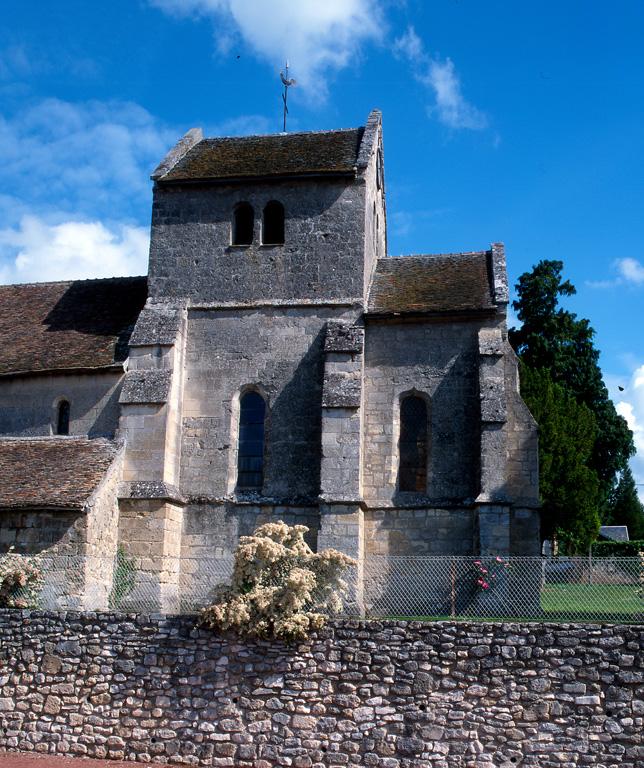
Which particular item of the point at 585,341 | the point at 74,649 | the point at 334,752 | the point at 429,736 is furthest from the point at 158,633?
the point at 585,341

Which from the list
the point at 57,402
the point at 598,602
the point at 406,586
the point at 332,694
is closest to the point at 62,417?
the point at 57,402

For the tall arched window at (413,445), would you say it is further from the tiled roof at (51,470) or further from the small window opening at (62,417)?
the small window opening at (62,417)

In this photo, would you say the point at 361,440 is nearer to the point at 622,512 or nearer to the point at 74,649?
the point at 74,649

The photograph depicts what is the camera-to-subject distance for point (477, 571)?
1823 centimetres

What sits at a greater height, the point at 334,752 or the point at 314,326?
the point at 314,326

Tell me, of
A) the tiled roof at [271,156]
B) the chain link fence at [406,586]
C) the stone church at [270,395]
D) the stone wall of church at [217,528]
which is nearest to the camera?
the chain link fence at [406,586]

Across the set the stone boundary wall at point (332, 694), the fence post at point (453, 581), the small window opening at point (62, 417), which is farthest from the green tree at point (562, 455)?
the stone boundary wall at point (332, 694)

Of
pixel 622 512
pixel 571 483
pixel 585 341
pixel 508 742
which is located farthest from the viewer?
pixel 622 512

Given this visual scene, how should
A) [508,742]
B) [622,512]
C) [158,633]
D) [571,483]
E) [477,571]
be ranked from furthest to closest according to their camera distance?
1. [622,512]
2. [571,483]
3. [477,571]
4. [158,633]
5. [508,742]

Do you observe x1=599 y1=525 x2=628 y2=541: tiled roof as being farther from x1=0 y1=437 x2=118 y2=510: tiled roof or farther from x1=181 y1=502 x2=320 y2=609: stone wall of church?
x1=0 y1=437 x2=118 y2=510: tiled roof

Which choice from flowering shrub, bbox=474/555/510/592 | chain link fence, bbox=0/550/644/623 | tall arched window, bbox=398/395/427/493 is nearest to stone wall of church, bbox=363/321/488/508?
tall arched window, bbox=398/395/427/493

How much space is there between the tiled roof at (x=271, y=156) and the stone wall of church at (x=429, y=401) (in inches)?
188

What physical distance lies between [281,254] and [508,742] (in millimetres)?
14081

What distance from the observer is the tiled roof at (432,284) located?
21828mm
